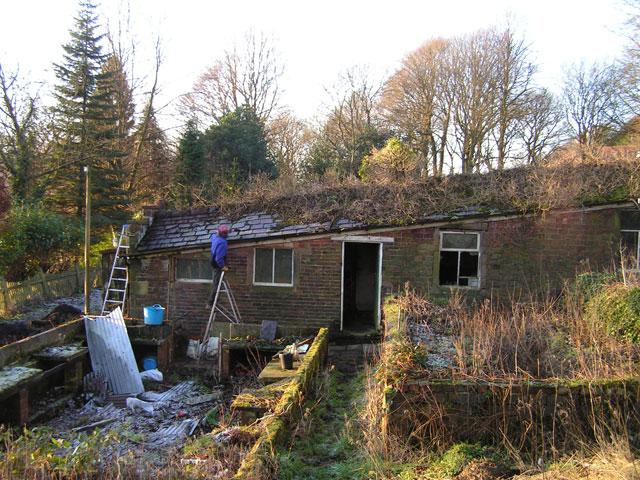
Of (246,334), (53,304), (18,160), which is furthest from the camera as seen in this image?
(18,160)

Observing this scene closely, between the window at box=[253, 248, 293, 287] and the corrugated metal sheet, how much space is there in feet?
12.9

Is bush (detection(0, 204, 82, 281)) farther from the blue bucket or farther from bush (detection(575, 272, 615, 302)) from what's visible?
bush (detection(575, 272, 615, 302))

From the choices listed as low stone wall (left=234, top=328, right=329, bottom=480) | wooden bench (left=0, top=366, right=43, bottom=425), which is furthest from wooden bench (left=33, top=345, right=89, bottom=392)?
low stone wall (left=234, top=328, right=329, bottom=480)

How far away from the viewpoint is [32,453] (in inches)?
154

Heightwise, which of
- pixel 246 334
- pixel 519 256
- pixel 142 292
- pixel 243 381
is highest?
pixel 519 256

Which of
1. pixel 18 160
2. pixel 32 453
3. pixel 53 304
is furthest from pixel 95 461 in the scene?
pixel 18 160

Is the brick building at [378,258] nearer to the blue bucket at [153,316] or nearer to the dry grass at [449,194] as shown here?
the dry grass at [449,194]

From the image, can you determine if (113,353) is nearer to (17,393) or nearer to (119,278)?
(17,393)

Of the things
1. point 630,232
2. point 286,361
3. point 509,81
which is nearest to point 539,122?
point 509,81

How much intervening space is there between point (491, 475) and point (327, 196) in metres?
10.5

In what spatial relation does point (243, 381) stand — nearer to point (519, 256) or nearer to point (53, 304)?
point (519, 256)

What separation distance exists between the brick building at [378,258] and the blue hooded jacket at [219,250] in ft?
2.40

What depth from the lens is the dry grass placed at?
11617 mm

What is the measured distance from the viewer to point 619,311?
6.65m
